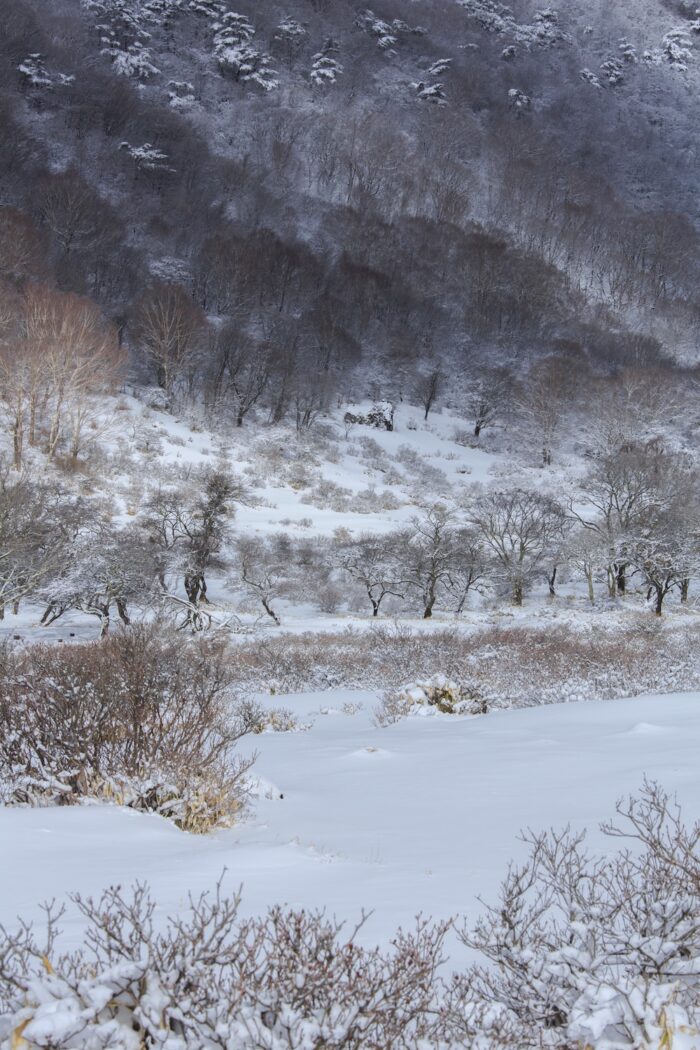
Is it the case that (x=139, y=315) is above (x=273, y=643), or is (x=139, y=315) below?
above

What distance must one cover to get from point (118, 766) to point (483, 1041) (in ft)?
11.6

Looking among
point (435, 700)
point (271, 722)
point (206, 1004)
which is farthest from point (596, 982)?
point (435, 700)

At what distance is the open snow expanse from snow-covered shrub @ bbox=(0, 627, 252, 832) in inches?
9.6

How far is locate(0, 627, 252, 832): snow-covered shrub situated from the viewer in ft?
14.3

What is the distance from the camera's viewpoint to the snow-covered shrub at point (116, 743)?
437 cm

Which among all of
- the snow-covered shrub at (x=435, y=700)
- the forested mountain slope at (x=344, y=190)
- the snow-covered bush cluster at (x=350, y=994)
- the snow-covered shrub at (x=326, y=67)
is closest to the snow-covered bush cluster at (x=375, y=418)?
the forested mountain slope at (x=344, y=190)

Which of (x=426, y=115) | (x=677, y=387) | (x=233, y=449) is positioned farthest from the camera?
(x=426, y=115)

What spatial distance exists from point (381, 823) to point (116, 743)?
197 centimetres

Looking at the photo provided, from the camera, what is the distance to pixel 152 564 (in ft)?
78.9

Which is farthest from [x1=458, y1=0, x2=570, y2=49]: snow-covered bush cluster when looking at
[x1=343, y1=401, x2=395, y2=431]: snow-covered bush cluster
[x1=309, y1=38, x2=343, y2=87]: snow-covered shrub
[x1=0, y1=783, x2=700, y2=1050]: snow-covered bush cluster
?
[x1=0, y1=783, x2=700, y2=1050]: snow-covered bush cluster

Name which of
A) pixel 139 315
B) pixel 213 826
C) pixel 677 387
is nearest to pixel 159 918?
pixel 213 826

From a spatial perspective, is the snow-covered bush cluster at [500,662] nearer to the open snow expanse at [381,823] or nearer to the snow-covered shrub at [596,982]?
the open snow expanse at [381,823]

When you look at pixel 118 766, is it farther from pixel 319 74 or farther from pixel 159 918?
pixel 319 74

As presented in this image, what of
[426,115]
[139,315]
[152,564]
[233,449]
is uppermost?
[426,115]
